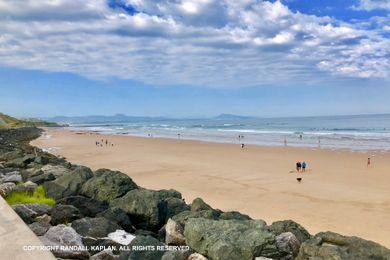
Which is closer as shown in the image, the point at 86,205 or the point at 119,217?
the point at 119,217

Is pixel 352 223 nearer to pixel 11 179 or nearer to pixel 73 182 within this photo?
pixel 73 182

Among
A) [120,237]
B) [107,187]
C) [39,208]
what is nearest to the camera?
[120,237]

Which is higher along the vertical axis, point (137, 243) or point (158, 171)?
point (137, 243)

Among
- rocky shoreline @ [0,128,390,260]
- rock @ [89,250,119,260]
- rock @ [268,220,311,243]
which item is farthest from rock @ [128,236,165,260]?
rock @ [268,220,311,243]

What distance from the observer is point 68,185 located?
10.5 m

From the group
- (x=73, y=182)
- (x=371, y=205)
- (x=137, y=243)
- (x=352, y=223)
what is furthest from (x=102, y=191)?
(x=371, y=205)

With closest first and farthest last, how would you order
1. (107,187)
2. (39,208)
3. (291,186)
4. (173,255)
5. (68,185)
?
1. (173,255)
2. (39,208)
3. (107,187)
4. (68,185)
5. (291,186)

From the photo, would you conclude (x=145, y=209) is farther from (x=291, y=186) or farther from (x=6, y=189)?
(x=291, y=186)

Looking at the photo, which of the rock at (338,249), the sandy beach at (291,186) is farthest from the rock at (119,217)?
the sandy beach at (291,186)

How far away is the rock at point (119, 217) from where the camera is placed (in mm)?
7799

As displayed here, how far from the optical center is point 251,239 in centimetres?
603

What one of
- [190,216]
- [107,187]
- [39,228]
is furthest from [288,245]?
[107,187]

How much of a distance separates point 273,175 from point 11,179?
1593 cm

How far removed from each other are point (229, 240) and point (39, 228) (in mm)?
3019
